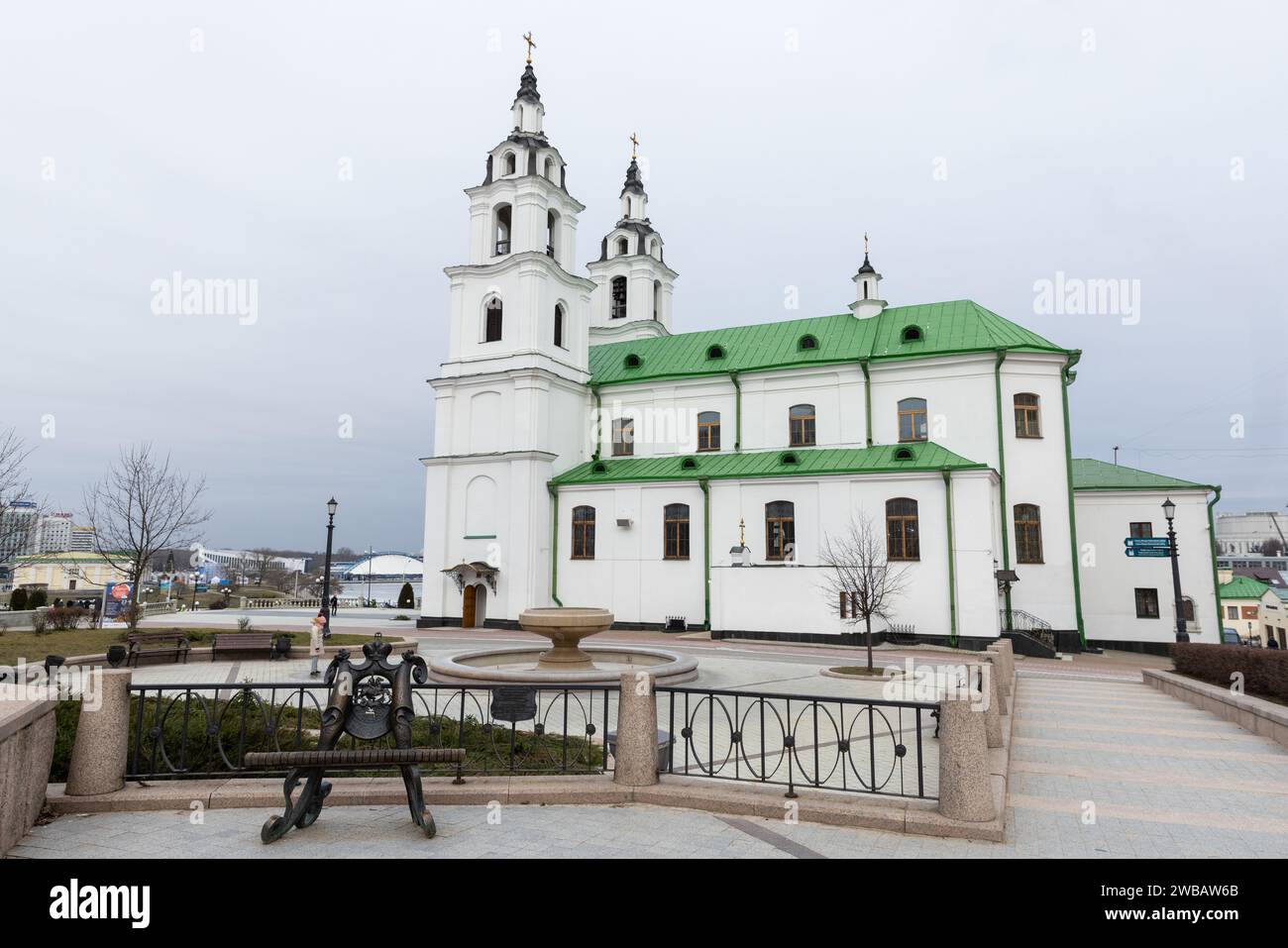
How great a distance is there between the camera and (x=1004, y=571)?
26.5 m

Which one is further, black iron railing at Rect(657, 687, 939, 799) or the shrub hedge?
the shrub hedge

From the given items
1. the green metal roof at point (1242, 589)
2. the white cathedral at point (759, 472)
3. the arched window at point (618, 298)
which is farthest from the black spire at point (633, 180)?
the green metal roof at point (1242, 589)

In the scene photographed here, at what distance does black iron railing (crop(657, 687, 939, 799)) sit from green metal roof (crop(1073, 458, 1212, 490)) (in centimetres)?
2385

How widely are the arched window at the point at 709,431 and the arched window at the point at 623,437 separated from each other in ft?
11.1

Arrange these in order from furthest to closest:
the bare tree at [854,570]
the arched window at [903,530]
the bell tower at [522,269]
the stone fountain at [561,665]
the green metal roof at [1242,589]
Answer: the green metal roof at [1242,589]
the bell tower at [522,269]
the arched window at [903,530]
the bare tree at [854,570]
the stone fountain at [561,665]

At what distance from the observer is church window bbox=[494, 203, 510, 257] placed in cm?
3588

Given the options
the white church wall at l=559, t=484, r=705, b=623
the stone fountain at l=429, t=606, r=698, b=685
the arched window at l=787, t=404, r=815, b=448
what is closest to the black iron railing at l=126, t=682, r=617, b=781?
the stone fountain at l=429, t=606, r=698, b=685

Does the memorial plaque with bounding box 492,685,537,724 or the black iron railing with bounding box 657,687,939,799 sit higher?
the memorial plaque with bounding box 492,685,537,724

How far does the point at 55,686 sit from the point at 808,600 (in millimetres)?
23144

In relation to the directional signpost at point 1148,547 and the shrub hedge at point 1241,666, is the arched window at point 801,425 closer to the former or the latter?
the directional signpost at point 1148,547

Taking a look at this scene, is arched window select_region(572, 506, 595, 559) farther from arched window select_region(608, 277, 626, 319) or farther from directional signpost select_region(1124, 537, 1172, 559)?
directional signpost select_region(1124, 537, 1172, 559)

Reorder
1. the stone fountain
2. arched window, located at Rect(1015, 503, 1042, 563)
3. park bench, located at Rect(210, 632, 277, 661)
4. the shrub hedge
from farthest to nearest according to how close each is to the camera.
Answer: arched window, located at Rect(1015, 503, 1042, 563), park bench, located at Rect(210, 632, 277, 661), the stone fountain, the shrub hedge

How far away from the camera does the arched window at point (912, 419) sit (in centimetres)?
3003
